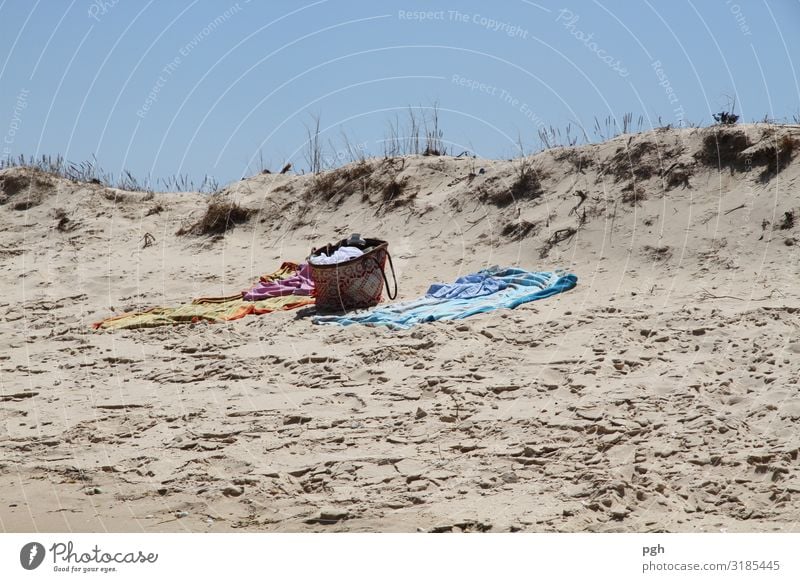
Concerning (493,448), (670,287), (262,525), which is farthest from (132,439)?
(670,287)

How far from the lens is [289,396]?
6906 mm

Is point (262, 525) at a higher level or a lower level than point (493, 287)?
lower

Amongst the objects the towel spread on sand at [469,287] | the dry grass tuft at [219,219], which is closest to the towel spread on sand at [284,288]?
the towel spread on sand at [469,287]

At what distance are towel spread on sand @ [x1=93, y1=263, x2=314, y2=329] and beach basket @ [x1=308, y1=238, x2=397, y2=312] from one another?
39 centimetres

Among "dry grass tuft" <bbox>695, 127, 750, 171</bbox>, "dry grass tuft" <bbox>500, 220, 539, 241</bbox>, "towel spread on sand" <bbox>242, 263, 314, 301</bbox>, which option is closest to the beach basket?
"towel spread on sand" <bbox>242, 263, 314, 301</bbox>

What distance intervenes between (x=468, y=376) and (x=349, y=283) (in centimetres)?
239

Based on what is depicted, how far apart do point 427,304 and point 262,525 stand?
12.9 feet

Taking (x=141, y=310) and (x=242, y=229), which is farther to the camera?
(x=242, y=229)

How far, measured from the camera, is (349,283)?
8984 mm

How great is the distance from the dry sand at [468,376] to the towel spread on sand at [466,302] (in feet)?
0.72

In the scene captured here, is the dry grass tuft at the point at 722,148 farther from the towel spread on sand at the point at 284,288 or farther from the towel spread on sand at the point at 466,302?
the towel spread on sand at the point at 284,288

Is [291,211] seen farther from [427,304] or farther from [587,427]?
[587,427]

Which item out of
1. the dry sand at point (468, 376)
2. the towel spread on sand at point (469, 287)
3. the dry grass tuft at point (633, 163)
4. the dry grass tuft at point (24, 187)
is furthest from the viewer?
the dry grass tuft at point (24, 187)

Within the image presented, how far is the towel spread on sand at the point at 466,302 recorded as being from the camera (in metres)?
8.23
